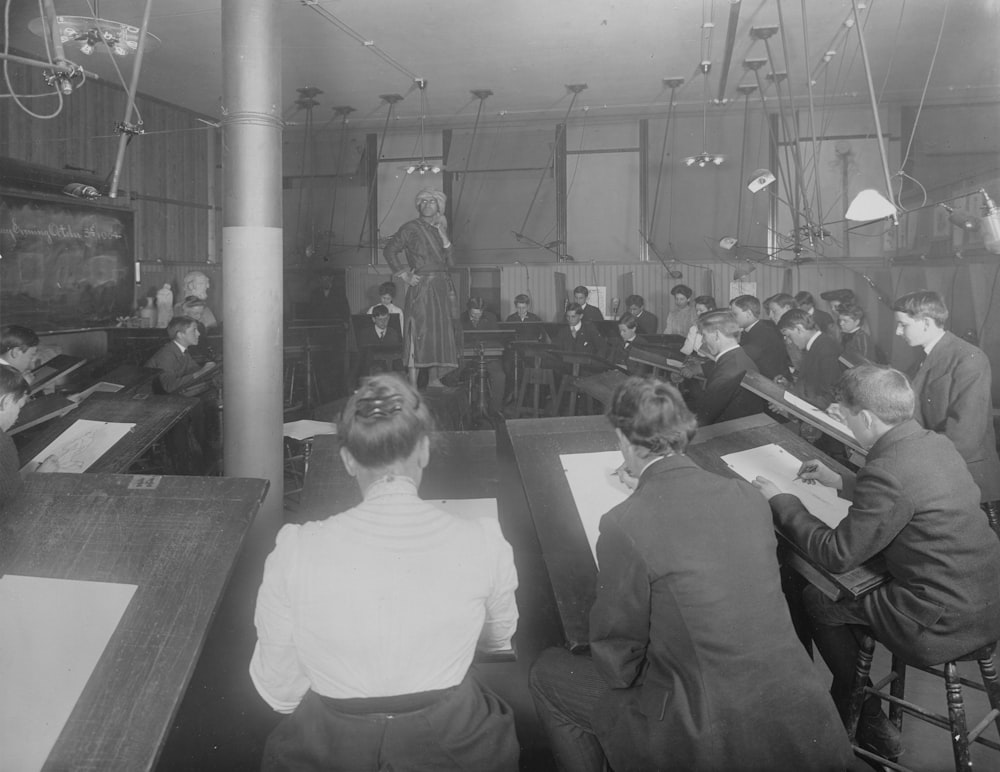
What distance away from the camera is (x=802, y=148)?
34.4 feet

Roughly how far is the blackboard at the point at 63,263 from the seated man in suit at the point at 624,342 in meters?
5.61

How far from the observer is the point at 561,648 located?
196cm

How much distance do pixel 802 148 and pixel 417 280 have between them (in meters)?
7.14

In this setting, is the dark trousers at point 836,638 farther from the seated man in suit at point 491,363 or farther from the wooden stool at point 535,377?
the seated man in suit at point 491,363

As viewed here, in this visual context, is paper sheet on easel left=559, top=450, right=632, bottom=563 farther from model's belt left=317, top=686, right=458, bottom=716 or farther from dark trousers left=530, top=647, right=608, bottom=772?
model's belt left=317, top=686, right=458, bottom=716

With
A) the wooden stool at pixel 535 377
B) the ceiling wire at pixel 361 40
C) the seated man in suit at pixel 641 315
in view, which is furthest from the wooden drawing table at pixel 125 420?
the seated man in suit at pixel 641 315

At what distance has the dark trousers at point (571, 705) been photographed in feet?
5.96

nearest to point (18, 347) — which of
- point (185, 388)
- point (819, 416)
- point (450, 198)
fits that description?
point (185, 388)

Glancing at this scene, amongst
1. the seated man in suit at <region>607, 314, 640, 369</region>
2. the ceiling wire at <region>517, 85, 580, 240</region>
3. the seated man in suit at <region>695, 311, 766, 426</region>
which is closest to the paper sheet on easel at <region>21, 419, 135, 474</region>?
the seated man in suit at <region>695, 311, 766, 426</region>

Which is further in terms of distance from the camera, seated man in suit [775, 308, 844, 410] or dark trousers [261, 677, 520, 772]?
seated man in suit [775, 308, 844, 410]

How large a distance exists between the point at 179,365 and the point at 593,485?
147 inches

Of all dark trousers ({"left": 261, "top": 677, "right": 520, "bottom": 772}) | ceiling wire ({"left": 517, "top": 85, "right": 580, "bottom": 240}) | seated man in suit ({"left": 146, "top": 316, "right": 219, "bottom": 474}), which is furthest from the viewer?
ceiling wire ({"left": 517, "top": 85, "right": 580, "bottom": 240})

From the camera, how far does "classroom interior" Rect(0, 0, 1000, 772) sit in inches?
Answer: 98.5

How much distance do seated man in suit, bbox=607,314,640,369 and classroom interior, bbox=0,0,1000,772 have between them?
61 centimetres
